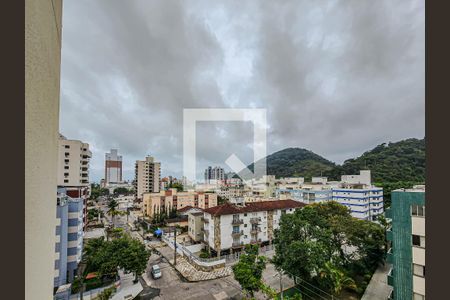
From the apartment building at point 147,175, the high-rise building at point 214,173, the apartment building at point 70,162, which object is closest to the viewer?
the apartment building at point 70,162

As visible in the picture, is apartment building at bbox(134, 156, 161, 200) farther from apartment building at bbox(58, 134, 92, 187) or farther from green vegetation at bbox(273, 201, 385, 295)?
green vegetation at bbox(273, 201, 385, 295)

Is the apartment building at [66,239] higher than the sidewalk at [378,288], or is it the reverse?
the apartment building at [66,239]

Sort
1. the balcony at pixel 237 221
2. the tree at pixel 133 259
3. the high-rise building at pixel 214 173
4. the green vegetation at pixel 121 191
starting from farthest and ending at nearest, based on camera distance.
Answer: the high-rise building at pixel 214 173 → the green vegetation at pixel 121 191 → the balcony at pixel 237 221 → the tree at pixel 133 259

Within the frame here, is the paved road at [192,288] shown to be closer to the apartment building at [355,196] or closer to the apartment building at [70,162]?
the apartment building at [70,162]

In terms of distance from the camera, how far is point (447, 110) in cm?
80

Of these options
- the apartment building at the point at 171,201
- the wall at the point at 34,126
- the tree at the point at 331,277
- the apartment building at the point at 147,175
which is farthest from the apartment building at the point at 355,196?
the wall at the point at 34,126

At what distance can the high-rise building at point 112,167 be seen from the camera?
49156mm

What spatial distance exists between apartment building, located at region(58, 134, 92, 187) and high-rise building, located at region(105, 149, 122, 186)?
3751 centimetres

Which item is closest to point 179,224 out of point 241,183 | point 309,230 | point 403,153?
point 309,230

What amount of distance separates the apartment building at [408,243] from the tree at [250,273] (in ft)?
10.8

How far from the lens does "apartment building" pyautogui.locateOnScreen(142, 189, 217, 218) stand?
61.5 feet

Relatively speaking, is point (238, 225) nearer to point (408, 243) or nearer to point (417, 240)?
point (408, 243)

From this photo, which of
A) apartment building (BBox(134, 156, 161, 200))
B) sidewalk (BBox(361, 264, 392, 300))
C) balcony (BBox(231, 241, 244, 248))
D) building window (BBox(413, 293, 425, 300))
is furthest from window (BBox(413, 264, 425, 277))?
apartment building (BBox(134, 156, 161, 200))

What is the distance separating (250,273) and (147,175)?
82.5 feet
